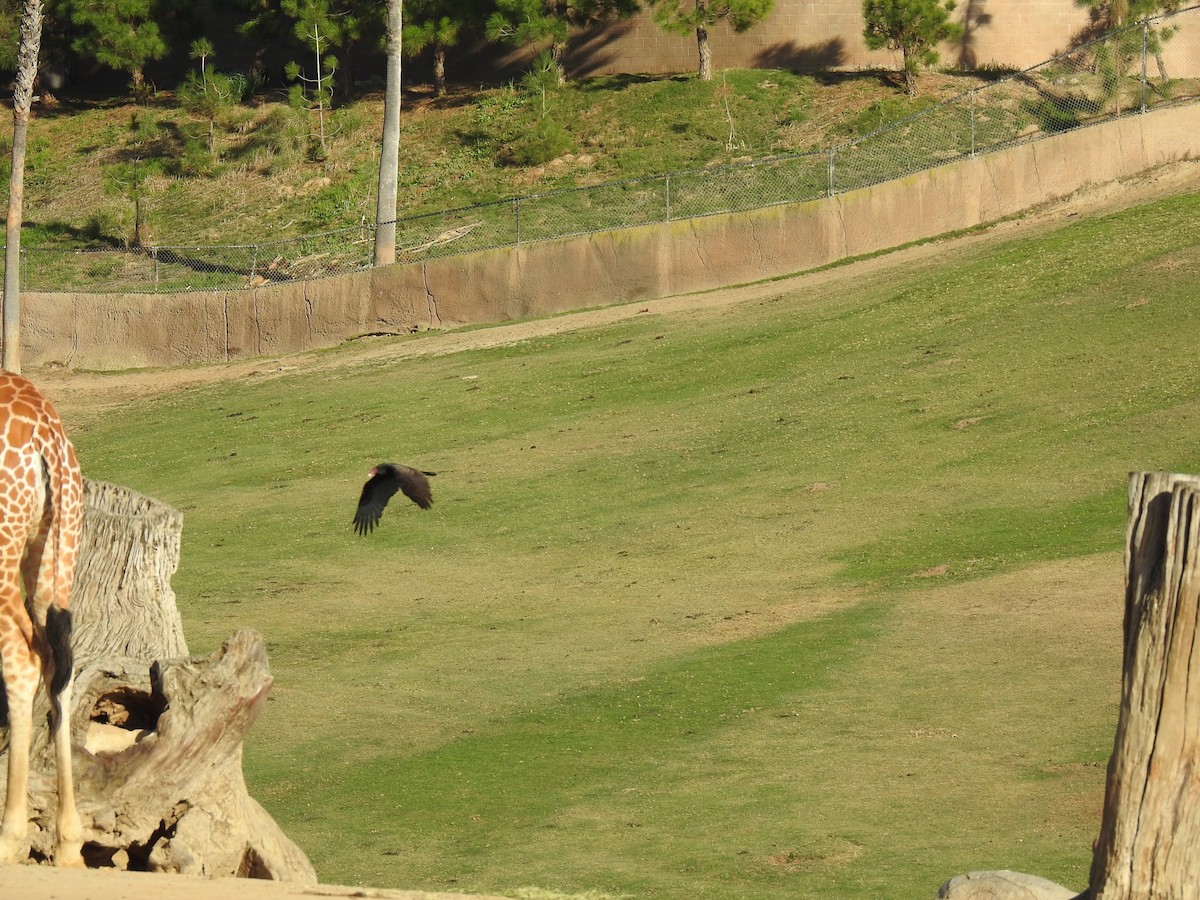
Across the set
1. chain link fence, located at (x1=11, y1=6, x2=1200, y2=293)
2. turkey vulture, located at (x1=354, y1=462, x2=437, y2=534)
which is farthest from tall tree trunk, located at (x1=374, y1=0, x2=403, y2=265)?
turkey vulture, located at (x1=354, y1=462, x2=437, y2=534)

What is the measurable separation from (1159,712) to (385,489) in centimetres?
1063

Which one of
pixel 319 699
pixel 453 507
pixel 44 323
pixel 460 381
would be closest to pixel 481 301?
pixel 460 381

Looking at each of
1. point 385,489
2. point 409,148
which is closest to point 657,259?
point 409,148

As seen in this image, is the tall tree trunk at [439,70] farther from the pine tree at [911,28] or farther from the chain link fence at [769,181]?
the pine tree at [911,28]

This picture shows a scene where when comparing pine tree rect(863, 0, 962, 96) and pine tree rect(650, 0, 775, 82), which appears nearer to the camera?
pine tree rect(863, 0, 962, 96)

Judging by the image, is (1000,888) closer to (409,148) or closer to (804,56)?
(804,56)

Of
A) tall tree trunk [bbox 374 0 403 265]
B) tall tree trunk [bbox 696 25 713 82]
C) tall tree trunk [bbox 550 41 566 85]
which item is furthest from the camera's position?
tall tree trunk [bbox 550 41 566 85]

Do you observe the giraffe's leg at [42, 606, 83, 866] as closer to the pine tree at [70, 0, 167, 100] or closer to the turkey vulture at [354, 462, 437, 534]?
the turkey vulture at [354, 462, 437, 534]

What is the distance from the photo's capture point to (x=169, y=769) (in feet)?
28.3

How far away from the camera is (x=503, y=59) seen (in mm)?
44281

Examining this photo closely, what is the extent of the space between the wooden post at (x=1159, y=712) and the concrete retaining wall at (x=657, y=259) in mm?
25062

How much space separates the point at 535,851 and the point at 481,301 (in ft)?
72.4

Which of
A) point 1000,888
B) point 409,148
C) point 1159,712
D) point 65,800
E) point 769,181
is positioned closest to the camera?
point 1159,712

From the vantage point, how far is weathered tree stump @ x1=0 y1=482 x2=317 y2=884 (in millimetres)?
8609
